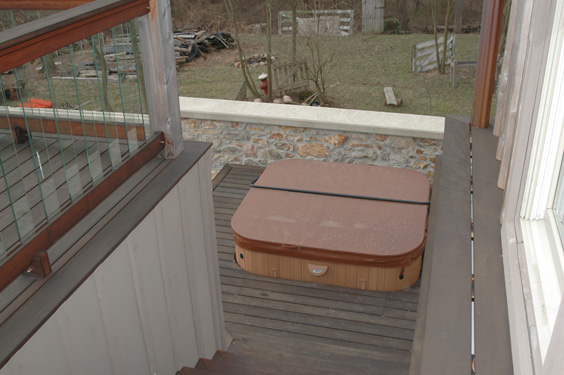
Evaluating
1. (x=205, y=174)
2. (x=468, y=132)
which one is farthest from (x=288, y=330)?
(x=468, y=132)

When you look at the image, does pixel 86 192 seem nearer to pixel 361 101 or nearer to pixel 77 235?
pixel 77 235

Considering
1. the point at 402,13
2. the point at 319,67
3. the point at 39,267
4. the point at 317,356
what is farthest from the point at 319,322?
the point at 402,13

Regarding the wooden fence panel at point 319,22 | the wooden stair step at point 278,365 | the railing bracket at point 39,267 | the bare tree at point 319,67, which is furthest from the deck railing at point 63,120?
the wooden fence panel at point 319,22

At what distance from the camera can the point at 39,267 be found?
5.38ft

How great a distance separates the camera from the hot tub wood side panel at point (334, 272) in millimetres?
3840

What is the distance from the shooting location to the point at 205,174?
104 inches

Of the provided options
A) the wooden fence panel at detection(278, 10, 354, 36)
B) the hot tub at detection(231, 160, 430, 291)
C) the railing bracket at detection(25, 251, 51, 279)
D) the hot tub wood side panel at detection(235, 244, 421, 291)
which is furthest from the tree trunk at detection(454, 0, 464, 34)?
the railing bracket at detection(25, 251, 51, 279)

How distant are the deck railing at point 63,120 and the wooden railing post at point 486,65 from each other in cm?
177

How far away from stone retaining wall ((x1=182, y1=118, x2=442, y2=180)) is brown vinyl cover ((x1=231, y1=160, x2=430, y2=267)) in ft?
1.77

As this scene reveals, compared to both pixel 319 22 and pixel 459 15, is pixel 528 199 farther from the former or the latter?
pixel 459 15

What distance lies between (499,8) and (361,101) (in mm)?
5986

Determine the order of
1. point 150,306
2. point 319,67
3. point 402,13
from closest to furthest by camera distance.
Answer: point 150,306 → point 319,67 → point 402,13

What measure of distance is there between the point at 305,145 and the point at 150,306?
3.54 meters

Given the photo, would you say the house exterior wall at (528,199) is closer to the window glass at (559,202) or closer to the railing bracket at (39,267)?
the window glass at (559,202)
